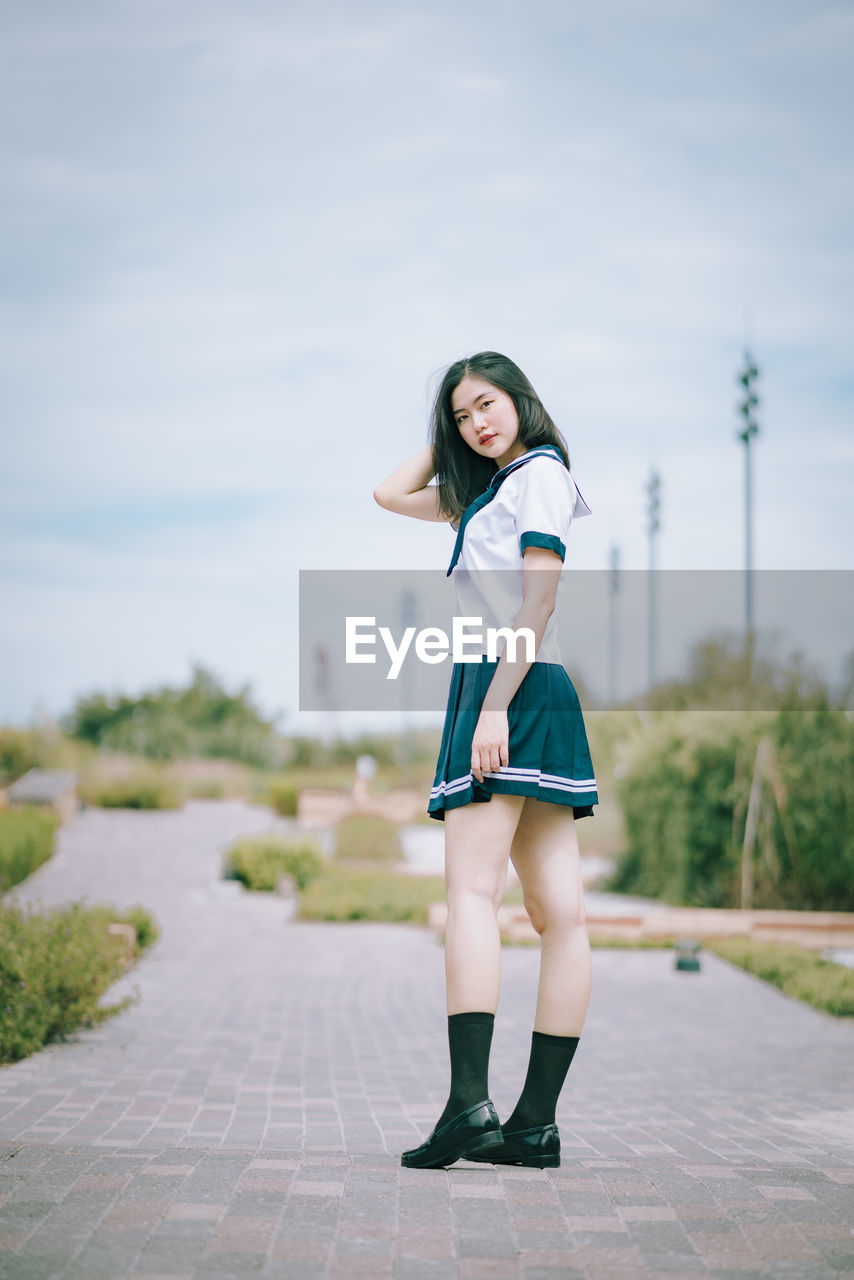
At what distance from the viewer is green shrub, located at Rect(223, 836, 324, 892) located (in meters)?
16.7

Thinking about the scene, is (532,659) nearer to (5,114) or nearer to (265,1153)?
(265,1153)

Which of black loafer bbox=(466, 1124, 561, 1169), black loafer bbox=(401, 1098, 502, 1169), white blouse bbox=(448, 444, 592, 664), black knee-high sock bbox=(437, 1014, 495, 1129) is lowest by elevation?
black loafer bbox=(466, 1124, 561, 1169)

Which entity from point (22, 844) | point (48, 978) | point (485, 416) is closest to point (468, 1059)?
point (485, 416)

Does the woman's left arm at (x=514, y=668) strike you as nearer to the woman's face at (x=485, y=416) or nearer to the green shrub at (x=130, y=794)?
the woman's face at (x=485, y=416)

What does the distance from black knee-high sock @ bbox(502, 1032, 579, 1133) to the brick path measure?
11cm

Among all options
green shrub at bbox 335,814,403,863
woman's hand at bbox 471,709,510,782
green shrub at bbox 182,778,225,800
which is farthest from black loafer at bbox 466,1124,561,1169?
green shrub at bbox 182,778,225,800

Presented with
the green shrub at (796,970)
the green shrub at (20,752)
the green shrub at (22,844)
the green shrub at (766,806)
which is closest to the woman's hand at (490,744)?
the green shrub at (796,970)

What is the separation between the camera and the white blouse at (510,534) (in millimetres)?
2777

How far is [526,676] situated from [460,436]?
2.09ft

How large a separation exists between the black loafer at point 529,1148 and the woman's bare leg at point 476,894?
1.02 feet

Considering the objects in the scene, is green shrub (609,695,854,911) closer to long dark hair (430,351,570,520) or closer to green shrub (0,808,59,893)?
green shrub (0,808,59,893)

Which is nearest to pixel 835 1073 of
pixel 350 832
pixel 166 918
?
pixel 166 918

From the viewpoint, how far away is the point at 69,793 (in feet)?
74.3

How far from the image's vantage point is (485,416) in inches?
116
